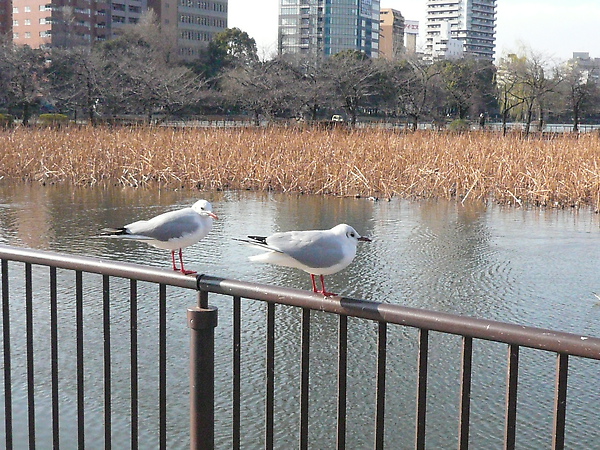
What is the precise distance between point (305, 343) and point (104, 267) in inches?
22.6

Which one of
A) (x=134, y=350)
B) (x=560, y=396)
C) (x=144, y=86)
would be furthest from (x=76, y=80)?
(x=560, y=396)

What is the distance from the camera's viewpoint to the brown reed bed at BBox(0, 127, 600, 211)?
39.8 feet

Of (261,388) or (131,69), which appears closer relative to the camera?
(261,388)

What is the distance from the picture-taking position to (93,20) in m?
61.9

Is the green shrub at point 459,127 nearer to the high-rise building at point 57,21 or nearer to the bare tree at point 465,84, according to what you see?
the bare tree at point 465,84

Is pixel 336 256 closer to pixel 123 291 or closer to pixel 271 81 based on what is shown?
pixel 123 291

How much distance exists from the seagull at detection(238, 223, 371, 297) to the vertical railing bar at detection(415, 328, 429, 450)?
1.79ft

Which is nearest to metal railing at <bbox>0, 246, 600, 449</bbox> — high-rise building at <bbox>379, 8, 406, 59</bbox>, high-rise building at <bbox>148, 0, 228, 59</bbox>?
high-rise building at <bbox>148, 0, 228, 59</bbox>

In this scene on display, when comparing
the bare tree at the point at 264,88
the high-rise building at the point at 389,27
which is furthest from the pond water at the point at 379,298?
the high-rise building at the point at 389,27

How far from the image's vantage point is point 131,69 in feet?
114

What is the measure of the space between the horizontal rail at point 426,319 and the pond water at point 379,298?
2.18 meters

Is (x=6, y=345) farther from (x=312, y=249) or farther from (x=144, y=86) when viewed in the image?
(x=144, y=86)

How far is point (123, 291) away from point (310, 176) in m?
6.65

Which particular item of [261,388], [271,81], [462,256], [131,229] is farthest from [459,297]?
[271,81]
